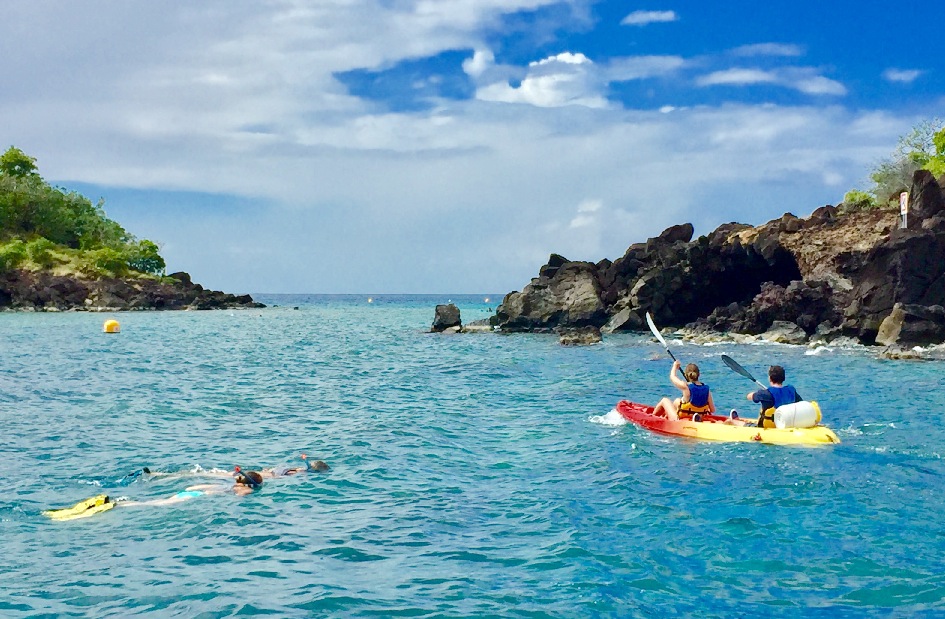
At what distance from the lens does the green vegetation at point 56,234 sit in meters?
93.3

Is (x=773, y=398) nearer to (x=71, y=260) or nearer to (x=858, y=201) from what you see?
(x=858, y=201)

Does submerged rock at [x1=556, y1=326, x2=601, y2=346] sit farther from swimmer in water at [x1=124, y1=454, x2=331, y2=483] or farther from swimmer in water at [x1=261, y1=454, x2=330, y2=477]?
swimmer in water at [x1=124, y1=454, x2=331, y2=483]

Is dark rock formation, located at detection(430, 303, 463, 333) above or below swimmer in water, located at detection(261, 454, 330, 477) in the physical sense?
above

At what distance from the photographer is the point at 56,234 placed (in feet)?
348

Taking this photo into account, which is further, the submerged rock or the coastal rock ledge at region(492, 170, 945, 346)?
the submerged rock

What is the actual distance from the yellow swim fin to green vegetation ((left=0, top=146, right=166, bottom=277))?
90819 millimetres

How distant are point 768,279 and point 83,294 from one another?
241 feet

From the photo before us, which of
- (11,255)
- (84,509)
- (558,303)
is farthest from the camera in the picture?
(11,255)

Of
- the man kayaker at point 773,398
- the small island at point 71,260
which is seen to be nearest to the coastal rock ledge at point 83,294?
the small island at point 71,260

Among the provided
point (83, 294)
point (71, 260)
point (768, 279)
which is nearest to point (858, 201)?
point (768, 279)

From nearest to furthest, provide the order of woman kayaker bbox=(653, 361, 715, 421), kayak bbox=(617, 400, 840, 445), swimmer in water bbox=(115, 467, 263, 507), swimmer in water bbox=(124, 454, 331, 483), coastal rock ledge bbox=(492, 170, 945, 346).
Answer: swimmer in water bbox=(115, 467, 263, 507) < swimmer in water bbox=(124, 454, 331, 483) < kayak bbox=(617, 400, 840, 445) < woman kayaker bbox=(653, 361, 715, 421) < coastal rock ledge bbox=(492, 170, 945, 346)

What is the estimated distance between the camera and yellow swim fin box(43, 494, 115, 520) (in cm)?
1091

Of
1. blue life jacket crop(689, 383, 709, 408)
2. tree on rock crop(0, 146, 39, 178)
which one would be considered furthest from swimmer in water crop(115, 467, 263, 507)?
tree on rock crop(0, 146, 39, 178)

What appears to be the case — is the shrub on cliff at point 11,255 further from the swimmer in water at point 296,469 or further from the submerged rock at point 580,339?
the swimmer in water at point 296,469
